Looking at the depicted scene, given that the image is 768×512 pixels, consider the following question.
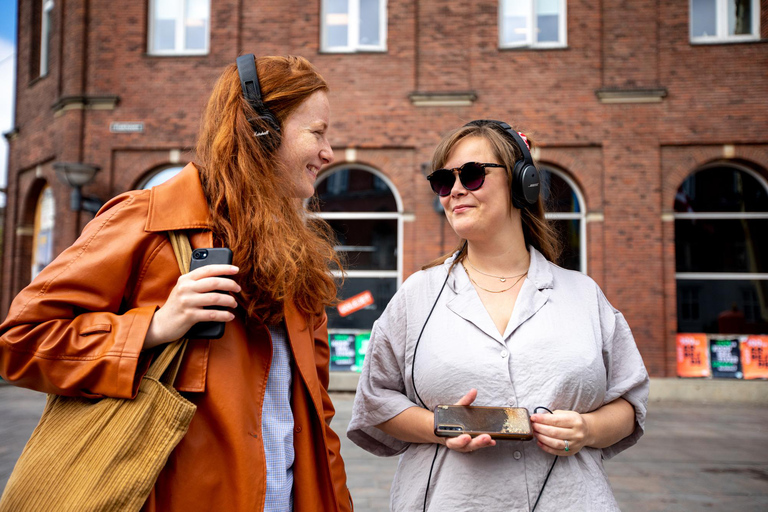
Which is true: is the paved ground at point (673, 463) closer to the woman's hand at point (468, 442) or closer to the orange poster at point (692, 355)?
the orange poster at point (692, 355)

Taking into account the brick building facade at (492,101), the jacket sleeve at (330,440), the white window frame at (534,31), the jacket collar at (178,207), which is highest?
the white window frame at (534,31)

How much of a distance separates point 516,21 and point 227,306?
35.7 feet

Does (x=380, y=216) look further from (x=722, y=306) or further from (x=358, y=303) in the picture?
(x=722, y=306)

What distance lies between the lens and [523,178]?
195cm

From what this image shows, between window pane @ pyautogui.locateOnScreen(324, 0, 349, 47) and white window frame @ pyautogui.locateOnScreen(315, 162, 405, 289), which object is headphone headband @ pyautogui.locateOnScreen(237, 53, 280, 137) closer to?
white window frame @ pyautogui.locateOnScreen(315, 162, 405, 289)

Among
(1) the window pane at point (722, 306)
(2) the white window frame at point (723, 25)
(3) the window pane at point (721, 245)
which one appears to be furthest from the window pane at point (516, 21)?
(1) the window pane at point (722, 306)

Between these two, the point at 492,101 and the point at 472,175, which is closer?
the point at 472,175

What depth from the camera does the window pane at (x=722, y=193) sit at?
10242mm

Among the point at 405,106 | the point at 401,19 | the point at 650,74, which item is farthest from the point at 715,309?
the point at 401,19

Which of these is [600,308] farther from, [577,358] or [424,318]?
[424,318]

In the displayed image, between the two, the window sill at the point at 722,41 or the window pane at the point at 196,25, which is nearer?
the window sill at the point at 722,41

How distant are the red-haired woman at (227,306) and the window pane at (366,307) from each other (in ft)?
28.4

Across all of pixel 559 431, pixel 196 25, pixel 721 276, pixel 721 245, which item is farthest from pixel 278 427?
pixel 196 25

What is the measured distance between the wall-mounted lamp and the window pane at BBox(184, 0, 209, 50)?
10.4 feet
